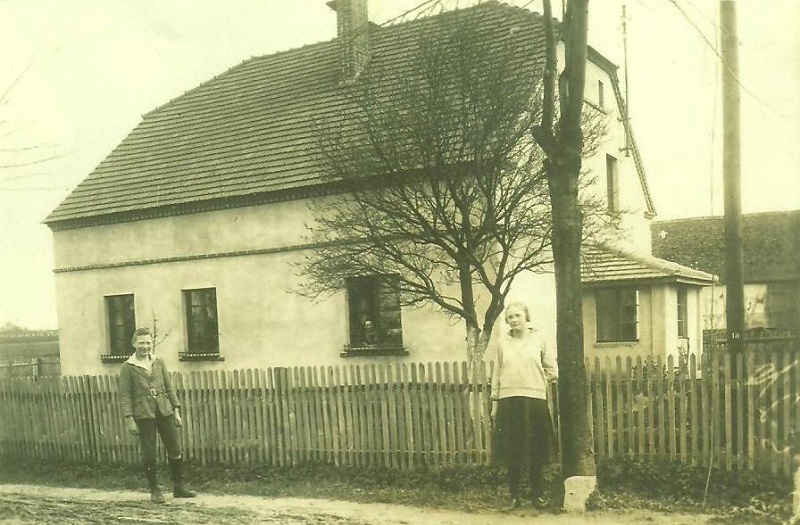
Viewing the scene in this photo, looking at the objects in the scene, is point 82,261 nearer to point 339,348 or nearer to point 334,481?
point 339,348

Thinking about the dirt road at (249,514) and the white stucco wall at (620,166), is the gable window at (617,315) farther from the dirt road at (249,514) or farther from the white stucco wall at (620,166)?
the dirt road at (249,514)

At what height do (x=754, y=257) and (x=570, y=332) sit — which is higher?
(x=754, y=257)

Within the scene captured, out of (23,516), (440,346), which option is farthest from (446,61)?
(23,516)

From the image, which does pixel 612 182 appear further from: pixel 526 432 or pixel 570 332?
pixel 526 432

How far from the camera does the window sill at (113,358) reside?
15656 mm

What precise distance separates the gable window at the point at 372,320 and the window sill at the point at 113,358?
5.78 meters

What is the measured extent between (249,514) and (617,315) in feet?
37.5

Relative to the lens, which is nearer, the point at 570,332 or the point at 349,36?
the point at 570,332

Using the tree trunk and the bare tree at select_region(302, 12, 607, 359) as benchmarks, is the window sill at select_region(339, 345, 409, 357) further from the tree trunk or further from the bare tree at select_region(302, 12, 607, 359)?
the tree trunk

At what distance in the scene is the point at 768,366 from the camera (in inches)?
258

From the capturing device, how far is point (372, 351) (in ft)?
42.6

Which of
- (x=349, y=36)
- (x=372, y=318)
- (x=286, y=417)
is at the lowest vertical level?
(x=286, y=417)

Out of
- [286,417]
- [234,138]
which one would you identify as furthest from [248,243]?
[286,417]

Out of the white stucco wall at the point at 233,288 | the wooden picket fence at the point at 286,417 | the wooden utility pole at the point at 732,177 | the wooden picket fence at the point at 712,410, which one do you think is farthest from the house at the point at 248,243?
the wooden picket fence at the point at 712,410
